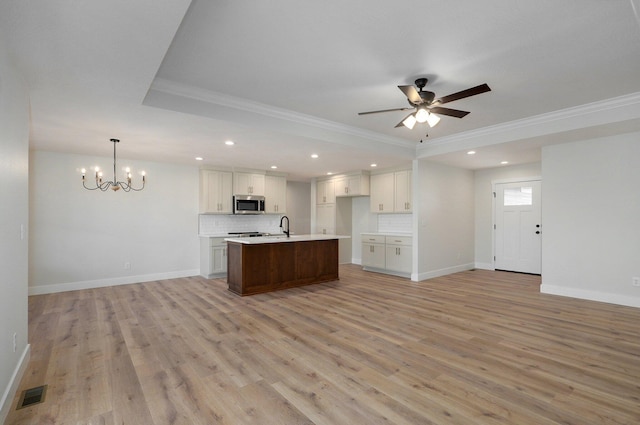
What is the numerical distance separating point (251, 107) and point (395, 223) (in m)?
4.85

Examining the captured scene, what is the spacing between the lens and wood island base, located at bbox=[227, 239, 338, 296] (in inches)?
206

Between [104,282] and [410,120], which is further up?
[410,120]

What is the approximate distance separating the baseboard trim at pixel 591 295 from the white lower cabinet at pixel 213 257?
607 cm

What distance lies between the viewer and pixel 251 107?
13.2 ft

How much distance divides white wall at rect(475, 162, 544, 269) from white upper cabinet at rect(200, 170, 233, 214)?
612 cm

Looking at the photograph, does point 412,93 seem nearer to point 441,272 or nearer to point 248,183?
point 441,272

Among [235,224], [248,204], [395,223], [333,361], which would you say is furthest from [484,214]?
[333,361]

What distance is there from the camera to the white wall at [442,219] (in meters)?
6.50

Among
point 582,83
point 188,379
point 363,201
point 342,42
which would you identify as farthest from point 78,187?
point 582,83

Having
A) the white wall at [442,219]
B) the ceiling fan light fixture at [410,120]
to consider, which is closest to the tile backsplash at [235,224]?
the white wall at [442,219]

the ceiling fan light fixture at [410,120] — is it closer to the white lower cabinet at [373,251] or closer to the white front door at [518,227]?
the white lower cabinet at [373,251]

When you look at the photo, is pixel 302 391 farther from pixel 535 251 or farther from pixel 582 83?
pixel 535 251

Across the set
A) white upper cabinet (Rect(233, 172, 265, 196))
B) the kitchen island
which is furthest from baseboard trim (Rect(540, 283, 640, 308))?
white upper cabinet (Rect(233, 172, 265, 196))

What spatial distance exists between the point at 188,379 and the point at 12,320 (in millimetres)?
1361
